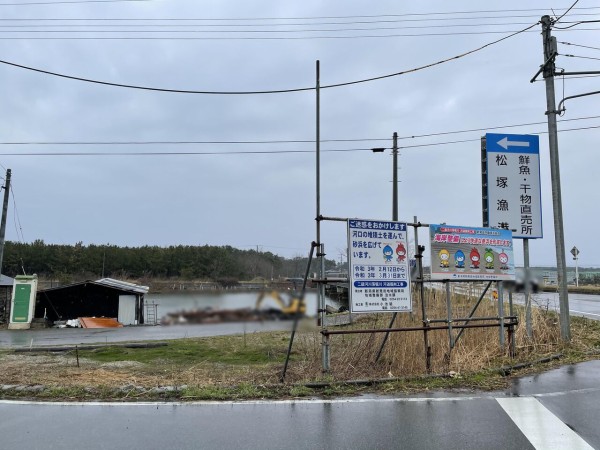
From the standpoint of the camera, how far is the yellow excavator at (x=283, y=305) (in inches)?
229

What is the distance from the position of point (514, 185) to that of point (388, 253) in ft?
15.6

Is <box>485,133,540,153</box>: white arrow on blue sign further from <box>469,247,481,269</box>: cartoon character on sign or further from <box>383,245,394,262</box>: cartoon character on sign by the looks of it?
<box>383,245,394,262</box>: cartoon character on sign

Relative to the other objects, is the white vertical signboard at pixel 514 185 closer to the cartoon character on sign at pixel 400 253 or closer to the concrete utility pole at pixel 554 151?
the concrete utility pole at pixel 554 151

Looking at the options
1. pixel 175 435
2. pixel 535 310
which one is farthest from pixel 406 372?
pixel 535 310

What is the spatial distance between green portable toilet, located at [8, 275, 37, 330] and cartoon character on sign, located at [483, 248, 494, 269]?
2791cm

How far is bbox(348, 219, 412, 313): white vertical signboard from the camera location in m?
7.13

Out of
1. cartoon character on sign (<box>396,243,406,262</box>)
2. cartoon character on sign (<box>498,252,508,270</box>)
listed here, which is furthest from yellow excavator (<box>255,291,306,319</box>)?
cartoon character on sign (<box>498,252,508,270</box>)

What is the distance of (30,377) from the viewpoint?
7.90m

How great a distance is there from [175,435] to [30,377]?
14.8 ft

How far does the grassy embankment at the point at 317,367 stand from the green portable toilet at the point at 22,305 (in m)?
18.8

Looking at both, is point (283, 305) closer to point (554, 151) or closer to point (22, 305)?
point (554, 151)

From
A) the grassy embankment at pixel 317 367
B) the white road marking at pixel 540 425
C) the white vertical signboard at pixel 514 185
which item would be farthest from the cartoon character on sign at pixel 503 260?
the white road marking at pixel 540 425

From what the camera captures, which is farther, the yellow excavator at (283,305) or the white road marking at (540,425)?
the yellow excavator at (283,305)

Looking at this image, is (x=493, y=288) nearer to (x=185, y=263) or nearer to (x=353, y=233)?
(x=353, y=233)
